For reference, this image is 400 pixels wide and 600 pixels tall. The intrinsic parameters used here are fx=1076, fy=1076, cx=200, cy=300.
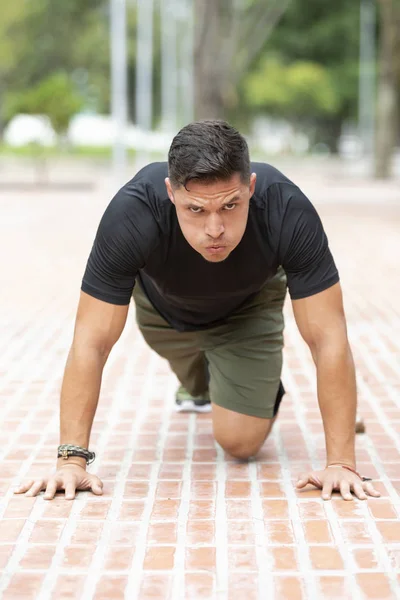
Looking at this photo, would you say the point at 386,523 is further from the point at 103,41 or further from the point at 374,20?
the point at 103,41

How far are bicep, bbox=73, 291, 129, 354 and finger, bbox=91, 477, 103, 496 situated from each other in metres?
0.55

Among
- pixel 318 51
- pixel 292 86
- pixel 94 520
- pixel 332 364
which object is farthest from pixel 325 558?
pixel 318 51

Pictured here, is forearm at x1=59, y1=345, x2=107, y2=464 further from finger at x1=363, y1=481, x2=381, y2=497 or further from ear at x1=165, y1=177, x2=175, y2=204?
finger at x1=363, y1=481, x2=381, y2=497

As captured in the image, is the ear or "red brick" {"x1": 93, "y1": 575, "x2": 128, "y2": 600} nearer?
"red brick" {"x1": 93, "y1": 575, "x2": 128, "y2": 600}

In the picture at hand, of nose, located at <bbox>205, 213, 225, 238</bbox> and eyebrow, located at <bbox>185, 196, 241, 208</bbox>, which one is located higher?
eyebrow, located at <bbox>185, 196, 241, 208</bbox>

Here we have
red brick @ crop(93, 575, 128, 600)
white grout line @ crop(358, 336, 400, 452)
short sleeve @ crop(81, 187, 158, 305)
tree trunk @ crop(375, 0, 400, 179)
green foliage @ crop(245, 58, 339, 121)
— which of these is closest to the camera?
red brick @ crop(93, 575, 128, 600)

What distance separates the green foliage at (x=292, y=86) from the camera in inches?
1898

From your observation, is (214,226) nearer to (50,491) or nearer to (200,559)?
(200,559)

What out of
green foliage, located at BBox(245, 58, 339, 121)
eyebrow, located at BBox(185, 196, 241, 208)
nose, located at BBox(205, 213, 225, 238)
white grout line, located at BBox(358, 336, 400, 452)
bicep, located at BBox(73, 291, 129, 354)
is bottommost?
green foliage, located at BBox(245, 58, 339, 121)

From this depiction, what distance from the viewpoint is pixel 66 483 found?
162 inches

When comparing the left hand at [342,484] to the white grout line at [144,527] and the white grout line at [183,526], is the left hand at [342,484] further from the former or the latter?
the white grout line at [144,527]

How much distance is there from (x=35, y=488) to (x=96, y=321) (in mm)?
700

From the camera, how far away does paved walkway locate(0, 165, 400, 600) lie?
11.0 ft

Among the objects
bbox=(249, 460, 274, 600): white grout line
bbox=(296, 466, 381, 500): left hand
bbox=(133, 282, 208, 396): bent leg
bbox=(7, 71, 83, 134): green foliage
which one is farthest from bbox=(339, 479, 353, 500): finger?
bbox=(7, 71, 83, 134): green foliage
